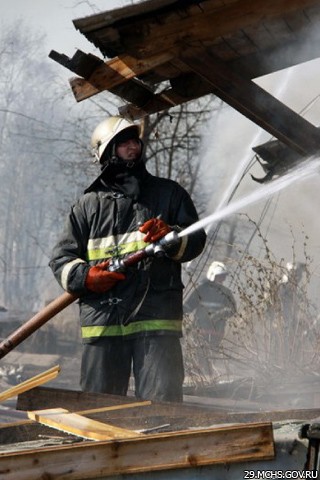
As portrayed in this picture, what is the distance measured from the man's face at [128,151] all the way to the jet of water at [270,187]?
55cm

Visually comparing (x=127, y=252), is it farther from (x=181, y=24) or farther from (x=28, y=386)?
(x=181, y=24)

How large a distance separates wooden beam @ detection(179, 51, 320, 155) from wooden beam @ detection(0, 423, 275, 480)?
2237mm

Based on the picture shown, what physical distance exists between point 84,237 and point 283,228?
429 inches

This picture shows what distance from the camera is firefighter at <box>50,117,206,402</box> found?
18.2 ft

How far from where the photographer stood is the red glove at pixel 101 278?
550 centimetres

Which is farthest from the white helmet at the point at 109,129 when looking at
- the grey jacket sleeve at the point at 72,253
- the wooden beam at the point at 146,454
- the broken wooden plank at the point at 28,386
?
Answer: the wooden beam at the point at 146,454

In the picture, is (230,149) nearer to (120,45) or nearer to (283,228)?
(283,228)

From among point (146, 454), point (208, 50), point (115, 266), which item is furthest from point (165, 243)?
point (146, 454)

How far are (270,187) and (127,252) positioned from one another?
1.24 m

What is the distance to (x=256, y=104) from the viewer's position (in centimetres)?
521

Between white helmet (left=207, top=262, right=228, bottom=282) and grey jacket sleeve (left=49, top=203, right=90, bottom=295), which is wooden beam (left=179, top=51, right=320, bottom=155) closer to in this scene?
grey jacket sleeve (left=49, top=203, right=90, bottom=295)

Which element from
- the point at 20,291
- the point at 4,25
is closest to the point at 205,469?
the point at 4,25

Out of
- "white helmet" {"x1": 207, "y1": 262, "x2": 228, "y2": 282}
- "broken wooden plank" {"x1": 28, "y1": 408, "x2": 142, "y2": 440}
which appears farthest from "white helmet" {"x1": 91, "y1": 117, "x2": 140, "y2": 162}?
"white helmet" {"x1": 207, "y1": 262, "x2": 228, "y2": 282}

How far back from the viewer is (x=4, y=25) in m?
27.7
